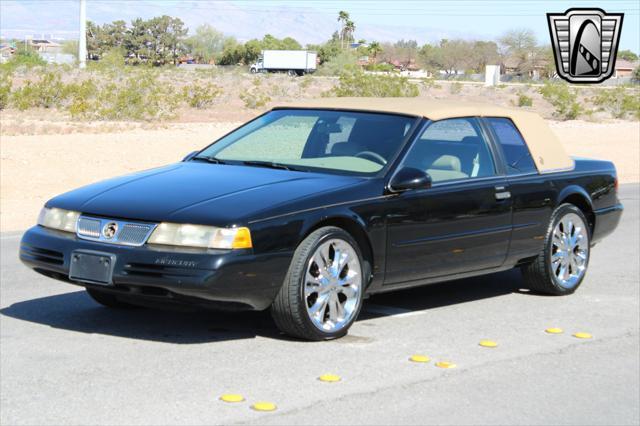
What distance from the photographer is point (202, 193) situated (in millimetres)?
7176

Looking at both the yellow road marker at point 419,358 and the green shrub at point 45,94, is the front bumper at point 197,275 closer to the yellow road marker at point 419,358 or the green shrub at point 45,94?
the yellow road marker at point 419,358

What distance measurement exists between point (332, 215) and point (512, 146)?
2314 millimetres

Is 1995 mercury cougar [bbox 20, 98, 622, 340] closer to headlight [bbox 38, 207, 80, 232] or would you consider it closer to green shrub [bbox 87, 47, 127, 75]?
headlight [bbox 38, 207, 80, 232]

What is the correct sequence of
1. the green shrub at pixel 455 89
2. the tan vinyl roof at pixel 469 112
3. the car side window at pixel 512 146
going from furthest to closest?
the green shrub at pixel 455 89, the car side window at pixel 512 146, the tan vinyl roof at pixel 469 112

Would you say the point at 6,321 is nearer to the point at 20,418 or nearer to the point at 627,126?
the point at 20,418

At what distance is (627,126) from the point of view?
42.5 metres

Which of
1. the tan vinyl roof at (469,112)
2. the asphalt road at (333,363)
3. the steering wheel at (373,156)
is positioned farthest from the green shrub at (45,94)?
the steering wheel at (373,156)

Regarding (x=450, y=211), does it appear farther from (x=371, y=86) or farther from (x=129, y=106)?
(x=371, y=86)

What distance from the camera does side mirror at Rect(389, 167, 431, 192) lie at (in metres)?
7.63

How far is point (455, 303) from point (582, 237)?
1266 mm

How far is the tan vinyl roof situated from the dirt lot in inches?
246

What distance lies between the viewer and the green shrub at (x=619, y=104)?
51.1 metres

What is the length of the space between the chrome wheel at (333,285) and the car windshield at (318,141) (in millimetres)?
724

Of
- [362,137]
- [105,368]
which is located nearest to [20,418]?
[105,368]
